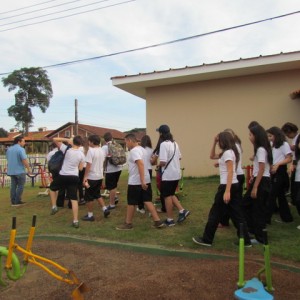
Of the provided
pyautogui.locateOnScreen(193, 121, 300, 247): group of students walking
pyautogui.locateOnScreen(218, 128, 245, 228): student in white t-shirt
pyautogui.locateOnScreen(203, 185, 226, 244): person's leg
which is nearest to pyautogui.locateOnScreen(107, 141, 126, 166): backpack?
pyautogui.locateOnScreen(218, 128, 245, 228): student in white t-shirt

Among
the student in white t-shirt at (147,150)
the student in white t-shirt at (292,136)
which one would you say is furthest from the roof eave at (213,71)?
the student in white t-shirt at (147,150)

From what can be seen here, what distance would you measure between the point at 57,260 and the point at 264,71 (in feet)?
31.4

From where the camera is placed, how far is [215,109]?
13031mm

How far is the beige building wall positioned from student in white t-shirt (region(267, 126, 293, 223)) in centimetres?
621

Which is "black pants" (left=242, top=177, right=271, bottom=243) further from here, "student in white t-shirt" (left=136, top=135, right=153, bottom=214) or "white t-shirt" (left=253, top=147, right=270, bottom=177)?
"student in white t-shirt" (left=136, top=135, right=153, bottom=214)

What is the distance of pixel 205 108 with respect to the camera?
13172 millimetres

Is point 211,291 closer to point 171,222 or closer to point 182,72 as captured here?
point 171,222

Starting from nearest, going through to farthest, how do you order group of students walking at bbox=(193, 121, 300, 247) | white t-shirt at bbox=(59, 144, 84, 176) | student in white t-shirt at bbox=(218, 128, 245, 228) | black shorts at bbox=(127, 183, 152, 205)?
group of students walking at bbox=(193, 121, 300, 247) < student in white t-shirt at bbox=(218, 128, 245, 228) < black shorts at bbox=(127, 183, 152, 205) < white t-shirt at bbox=(59, 144, 84, 176)

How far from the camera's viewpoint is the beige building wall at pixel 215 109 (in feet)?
39.8

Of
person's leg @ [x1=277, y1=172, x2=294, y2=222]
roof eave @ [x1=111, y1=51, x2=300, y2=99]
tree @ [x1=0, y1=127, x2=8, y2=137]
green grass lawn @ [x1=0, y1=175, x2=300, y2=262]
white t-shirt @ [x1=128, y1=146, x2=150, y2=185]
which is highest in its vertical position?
tree @ [x1=0, y1=127, x2=8, y2=137]

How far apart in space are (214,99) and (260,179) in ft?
26.6

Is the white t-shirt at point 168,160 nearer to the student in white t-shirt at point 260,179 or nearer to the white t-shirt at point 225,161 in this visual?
the white t-shirt at point 225,161

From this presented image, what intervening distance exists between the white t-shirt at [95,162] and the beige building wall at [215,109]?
6770 millimetres

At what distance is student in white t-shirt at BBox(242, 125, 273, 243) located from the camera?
205 inches
